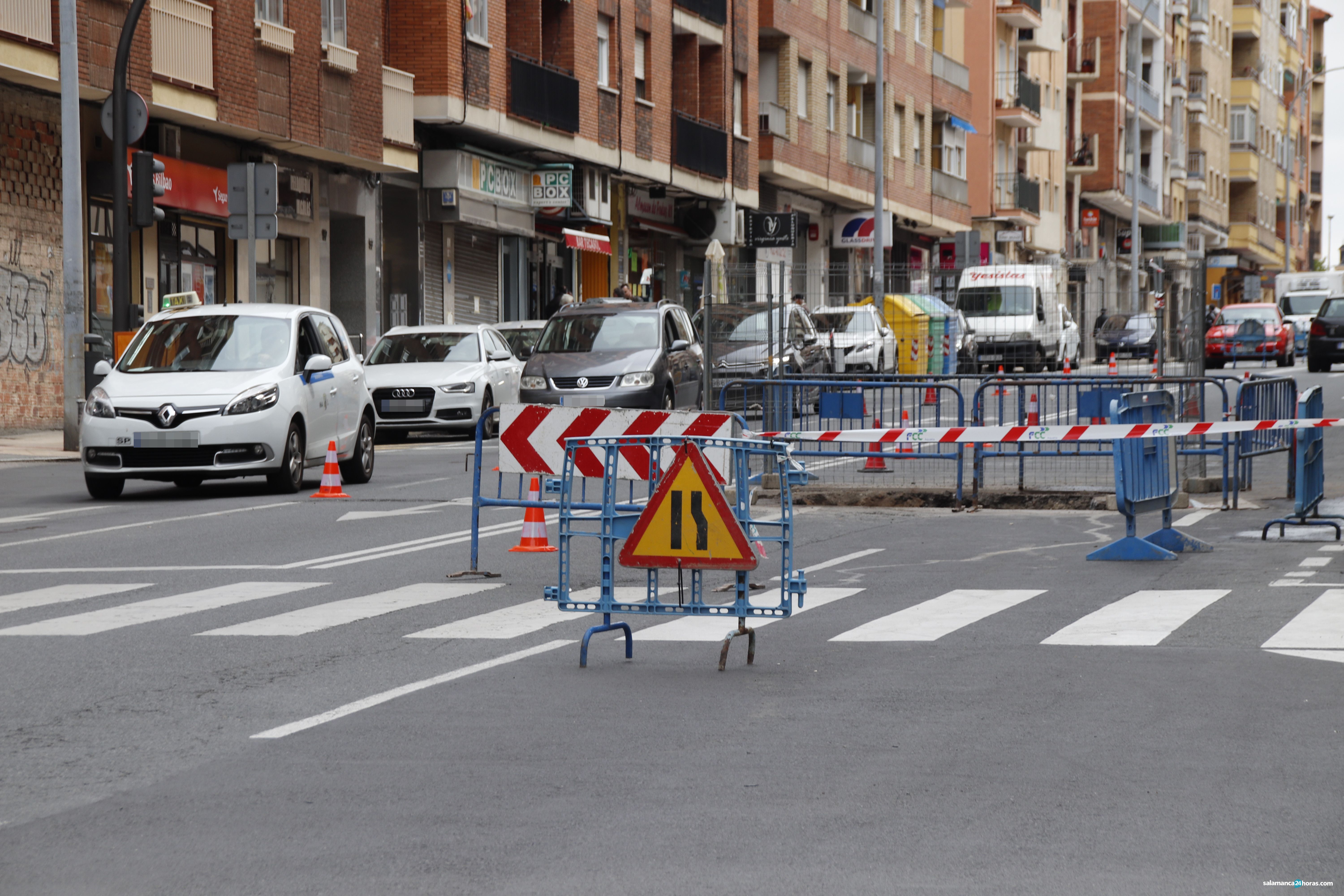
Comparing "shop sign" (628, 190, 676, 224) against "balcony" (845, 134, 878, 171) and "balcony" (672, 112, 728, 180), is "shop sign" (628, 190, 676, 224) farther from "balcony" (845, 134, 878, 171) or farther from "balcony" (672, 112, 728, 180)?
"balcony" (845, 134, 878, 171)

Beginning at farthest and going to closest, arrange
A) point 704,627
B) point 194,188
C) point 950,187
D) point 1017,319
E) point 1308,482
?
point 950,187 < point 194,188 < point 1017,319 < point 1308,482 < point 704,627

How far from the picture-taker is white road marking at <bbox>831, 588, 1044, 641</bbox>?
9.43 metres

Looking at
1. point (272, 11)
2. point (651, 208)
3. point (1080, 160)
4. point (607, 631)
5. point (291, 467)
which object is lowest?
point (607, 631)

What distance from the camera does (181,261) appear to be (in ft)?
97.1

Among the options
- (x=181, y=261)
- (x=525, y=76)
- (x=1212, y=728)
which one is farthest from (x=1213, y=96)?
(x=1212, y=728)

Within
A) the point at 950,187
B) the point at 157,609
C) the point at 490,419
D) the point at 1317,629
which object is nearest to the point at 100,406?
the point at 157,609

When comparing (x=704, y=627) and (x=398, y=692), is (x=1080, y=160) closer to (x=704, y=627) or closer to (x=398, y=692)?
(x=704, y=627)

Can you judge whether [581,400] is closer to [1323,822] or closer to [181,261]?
[181,261]

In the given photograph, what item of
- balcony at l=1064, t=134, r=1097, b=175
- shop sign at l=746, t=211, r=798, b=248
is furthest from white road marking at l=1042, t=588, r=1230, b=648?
balcony at l=1064, t=134, r=1097, b=175

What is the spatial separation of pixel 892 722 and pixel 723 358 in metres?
12.9

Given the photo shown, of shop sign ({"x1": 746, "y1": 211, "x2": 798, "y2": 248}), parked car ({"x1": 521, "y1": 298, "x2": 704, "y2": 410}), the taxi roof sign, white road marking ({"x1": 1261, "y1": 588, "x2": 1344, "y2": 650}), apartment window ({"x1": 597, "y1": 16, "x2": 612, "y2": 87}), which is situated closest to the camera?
the taxi roof sign

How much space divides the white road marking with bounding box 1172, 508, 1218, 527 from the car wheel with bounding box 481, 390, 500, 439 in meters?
11.3

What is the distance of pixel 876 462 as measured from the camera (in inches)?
733

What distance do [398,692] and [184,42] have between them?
21.3 metres
